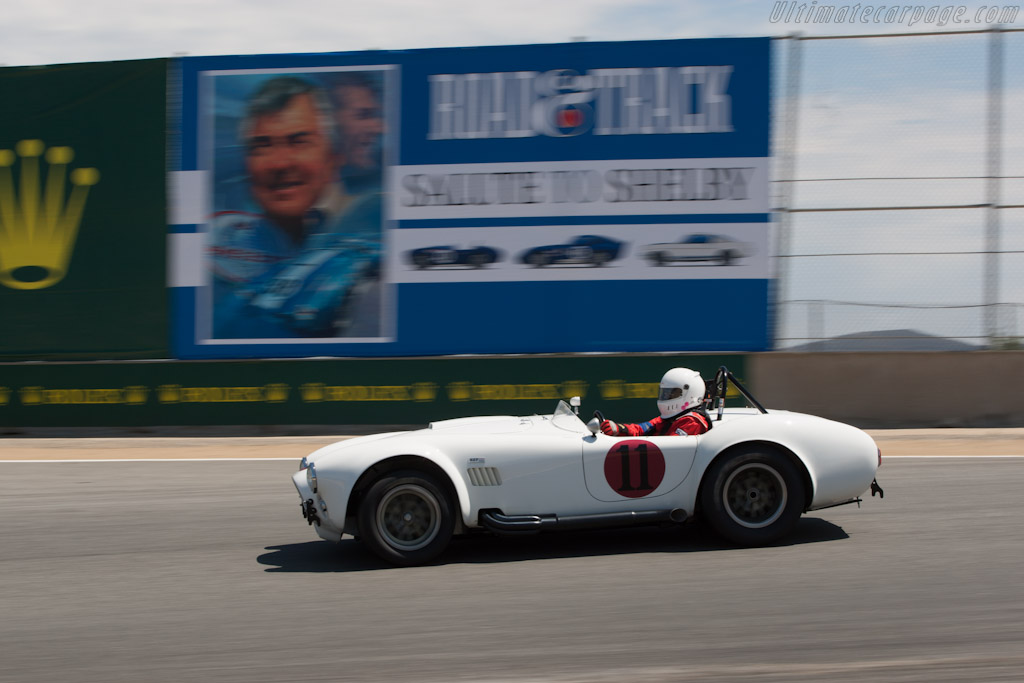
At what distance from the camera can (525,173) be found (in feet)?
44.4

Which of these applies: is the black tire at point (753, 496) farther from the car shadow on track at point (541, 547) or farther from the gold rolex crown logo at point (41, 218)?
the gold rolex crown logo at point (41, 218)

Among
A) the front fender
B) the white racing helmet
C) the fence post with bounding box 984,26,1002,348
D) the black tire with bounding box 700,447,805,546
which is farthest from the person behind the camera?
the fence post with bounding box 984,26,1002,348

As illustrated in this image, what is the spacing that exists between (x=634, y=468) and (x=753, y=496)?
773mm

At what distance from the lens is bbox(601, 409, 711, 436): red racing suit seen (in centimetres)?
622

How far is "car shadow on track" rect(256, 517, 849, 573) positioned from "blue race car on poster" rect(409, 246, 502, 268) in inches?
279

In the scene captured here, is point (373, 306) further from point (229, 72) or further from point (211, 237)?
point (229, 72)

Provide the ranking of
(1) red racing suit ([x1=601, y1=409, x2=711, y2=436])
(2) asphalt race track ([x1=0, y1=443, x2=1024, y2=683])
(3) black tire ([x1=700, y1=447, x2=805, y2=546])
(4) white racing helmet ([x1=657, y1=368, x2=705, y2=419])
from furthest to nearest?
1. (4) white racing helmet ([x1=657, y1=368, x2=705, y2=419])
2. (1) red racing suit ([x1=601, y1=409, x2=711, y2=436])
3. (3) black tire ([x1=700, y1=447, x2=805, y2=546])
4. (2) asphalt race track ([x1=0, y1=443, x2=1024, y2=683])

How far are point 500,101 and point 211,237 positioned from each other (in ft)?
14.1

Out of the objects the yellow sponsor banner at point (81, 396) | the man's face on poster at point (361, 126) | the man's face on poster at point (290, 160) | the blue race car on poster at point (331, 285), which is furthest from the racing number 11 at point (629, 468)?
the yellow sponsor banner at point (81, 396)

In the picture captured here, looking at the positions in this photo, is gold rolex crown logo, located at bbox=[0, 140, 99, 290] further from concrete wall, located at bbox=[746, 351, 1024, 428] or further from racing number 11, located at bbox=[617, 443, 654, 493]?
racing number 11, located at bbox=[617, 443, 654, 493]

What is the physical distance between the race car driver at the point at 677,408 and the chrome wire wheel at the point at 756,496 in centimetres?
38

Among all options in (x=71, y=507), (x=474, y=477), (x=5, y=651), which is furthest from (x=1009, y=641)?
(x=71, y=507)

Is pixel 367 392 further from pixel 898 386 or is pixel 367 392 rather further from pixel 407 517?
pixel 407 517

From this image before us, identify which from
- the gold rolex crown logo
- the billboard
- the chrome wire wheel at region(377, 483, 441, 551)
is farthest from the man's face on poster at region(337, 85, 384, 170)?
the chrome wire wheel at region(377, 483, 441, 551)
